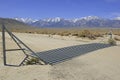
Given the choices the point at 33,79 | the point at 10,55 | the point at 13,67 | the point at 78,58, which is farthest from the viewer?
the point at 10,55

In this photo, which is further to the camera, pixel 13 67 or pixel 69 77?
pixel 13 67

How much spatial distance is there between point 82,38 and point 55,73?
23.2 metres

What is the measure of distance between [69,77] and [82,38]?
77.4ft

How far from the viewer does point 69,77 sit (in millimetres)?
10586

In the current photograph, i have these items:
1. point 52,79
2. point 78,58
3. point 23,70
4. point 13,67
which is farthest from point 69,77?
point 78,58

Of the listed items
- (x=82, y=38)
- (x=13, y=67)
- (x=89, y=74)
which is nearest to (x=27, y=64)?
(x=13, y=67)

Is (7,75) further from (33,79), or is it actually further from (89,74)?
(89,74)

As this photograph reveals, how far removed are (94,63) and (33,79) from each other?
4305 millimetres

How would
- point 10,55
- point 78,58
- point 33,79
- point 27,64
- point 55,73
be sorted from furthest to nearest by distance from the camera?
point 10,55 → point 78,58 → point 27,64 → point 55,73 → point 33,79

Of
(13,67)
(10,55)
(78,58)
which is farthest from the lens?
(10,55)

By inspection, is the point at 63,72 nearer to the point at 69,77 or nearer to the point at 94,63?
the point at 69,77

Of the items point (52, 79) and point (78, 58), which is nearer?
point (52, 79)

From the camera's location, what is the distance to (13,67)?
12.2 meters

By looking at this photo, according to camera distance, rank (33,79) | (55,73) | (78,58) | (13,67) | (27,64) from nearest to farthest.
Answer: (33,79)
(55,73)
(13,67)
(27,64)
(78,58)
